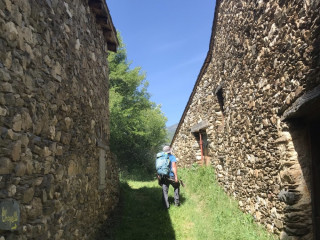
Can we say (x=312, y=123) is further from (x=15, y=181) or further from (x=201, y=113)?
(x=201, y=113)

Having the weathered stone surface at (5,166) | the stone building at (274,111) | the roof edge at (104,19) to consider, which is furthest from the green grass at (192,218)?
the roof edge at (104,19)

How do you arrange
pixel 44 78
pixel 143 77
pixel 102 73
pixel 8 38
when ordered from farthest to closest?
pixel 143 77
pixel 102 73
pixel 44 78
pixel 8 38

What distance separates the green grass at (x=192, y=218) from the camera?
509 cm

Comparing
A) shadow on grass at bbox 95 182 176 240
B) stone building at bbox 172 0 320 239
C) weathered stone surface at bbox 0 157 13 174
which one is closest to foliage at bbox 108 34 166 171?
shadow on grass at bbox 95 182 176 240

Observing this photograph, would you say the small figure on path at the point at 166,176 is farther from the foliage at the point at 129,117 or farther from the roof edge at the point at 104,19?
the foliage at the point at 129,117

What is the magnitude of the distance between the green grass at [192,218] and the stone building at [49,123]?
1.02m

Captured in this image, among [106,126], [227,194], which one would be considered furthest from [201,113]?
[106,126]

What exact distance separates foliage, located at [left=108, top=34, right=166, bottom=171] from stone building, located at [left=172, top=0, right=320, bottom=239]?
38.2 feet

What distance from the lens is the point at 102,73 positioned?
21.5 ft

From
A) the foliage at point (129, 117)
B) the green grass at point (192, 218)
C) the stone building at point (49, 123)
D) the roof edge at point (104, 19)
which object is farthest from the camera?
the foliage at point (129, 117)

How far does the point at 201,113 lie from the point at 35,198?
7647 mm

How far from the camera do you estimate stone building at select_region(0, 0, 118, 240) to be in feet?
7.91

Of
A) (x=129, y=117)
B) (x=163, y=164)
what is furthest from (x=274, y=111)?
(x=129, y=117)

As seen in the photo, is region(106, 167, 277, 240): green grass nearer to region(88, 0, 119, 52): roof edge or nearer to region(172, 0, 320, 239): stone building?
region(172, 0, 320, 239): stone building
